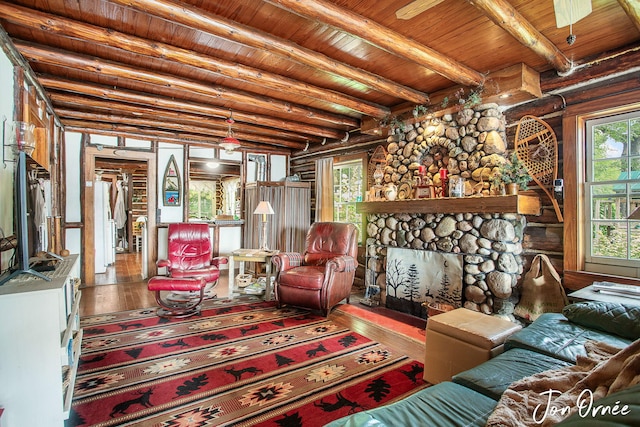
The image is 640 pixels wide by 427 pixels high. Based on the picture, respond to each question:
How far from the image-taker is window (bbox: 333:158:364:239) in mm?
5316

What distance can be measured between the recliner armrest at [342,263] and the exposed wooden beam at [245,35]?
201 centimetres

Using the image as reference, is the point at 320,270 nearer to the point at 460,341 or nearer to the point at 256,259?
the point at 256,259

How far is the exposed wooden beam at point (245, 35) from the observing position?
2064mm

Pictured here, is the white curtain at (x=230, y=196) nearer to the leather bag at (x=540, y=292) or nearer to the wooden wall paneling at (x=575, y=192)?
the leather bag at (x=540, y=292)

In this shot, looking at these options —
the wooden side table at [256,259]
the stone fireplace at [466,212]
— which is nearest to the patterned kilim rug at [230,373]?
the wooden side table at [256,259]

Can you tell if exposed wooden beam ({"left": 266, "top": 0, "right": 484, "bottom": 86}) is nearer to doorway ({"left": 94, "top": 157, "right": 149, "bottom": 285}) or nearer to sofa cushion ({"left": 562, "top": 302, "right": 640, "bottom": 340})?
sofa cushion ({"left": 562, "top": 302, "right": 640, "bottom": 340})

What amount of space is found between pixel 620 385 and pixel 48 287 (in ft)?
8.18

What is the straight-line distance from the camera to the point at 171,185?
5.93 m

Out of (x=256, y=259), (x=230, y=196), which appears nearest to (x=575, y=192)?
(x=256, y=259)

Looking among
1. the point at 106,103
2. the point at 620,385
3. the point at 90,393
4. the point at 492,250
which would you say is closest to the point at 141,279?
the point at 106,103

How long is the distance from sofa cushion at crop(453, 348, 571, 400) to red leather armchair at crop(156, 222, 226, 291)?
3607mm

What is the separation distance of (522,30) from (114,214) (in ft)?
31.6

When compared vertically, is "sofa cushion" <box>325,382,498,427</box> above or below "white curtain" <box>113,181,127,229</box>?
below

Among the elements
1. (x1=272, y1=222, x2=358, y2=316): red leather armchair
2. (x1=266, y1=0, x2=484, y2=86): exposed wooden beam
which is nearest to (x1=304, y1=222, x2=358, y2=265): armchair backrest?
(x1=272, y1=222, x2=358, y2=316): red leather armchair
